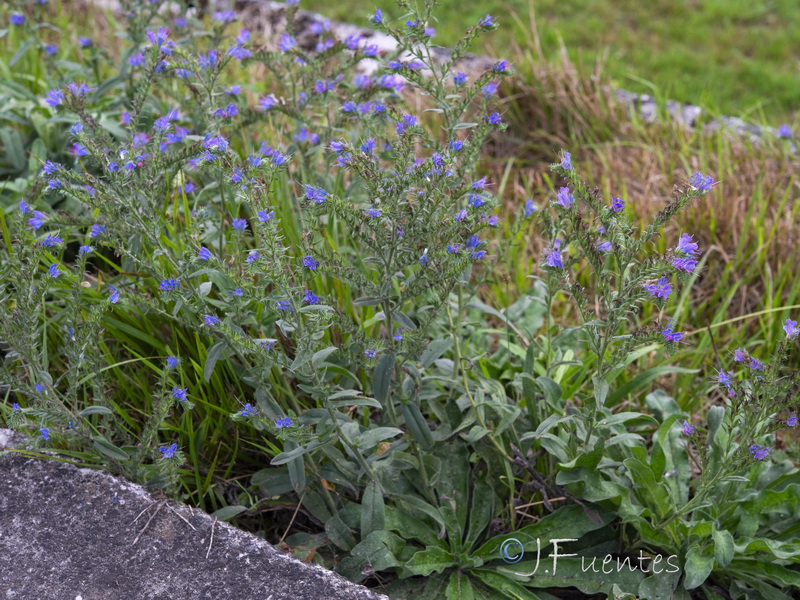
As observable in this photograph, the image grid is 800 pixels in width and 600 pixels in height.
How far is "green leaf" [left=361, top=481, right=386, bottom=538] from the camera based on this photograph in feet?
6.61

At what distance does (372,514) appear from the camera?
6.61 ft

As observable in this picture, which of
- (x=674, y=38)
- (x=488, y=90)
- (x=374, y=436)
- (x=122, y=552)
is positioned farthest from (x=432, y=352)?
(x=674, y=38)

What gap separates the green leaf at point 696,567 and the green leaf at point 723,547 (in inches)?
1.3

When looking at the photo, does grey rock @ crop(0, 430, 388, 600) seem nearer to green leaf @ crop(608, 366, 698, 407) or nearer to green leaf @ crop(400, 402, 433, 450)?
green leaf @ crop(400, 402, 433, 450)

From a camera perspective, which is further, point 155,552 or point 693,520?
point 693,520

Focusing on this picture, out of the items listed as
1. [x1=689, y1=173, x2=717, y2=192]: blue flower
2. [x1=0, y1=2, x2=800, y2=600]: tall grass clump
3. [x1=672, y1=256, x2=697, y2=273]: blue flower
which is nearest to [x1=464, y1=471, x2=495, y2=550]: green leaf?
[x1=0, y1=2, x2=800, y2=600]: tall grass clump

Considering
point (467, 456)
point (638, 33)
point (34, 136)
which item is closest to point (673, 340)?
point (467, 456)

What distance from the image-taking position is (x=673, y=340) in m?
1.86

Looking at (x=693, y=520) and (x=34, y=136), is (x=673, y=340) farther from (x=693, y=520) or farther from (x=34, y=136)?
(x=34, y=136)

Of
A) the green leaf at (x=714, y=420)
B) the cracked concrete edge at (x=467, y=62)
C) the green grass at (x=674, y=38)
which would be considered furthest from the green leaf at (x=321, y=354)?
the green grass at (x=674, y=38)

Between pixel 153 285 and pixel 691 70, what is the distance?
448 cm

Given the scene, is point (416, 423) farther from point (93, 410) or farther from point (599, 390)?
point (93, 410)

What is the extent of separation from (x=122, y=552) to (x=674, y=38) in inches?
215

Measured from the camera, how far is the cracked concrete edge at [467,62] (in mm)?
4270
